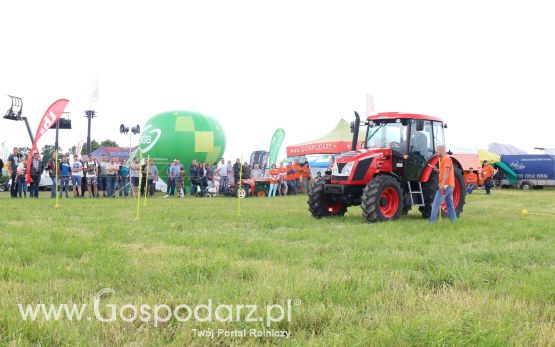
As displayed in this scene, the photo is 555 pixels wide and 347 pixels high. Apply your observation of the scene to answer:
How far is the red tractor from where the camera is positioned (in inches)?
408

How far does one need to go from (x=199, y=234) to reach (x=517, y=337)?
5128 millimetres

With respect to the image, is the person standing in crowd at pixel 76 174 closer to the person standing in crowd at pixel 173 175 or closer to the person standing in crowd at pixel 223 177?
the person standing in crowd at pixel 173 175

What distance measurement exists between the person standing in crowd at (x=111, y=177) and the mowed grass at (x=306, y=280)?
11.2 m

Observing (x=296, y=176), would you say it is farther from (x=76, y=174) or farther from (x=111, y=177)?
(x=76, y=174)

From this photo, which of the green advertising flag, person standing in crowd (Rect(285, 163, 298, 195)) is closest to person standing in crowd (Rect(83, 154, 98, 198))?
person standing in crowd (Rect(285, 163, 298, 195))

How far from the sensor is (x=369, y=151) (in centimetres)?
1064

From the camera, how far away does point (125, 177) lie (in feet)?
66.5

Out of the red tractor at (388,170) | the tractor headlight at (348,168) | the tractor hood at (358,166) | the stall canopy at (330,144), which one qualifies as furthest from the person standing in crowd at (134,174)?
the stall canopy at (330,144)

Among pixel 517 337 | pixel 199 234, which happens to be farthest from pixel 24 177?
pixel 517 337

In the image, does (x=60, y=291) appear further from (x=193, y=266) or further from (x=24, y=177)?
(x=24, y=177)

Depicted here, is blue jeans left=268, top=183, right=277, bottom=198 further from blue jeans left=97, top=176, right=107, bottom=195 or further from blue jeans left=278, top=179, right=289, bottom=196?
blue jeans left=97, top=176, right=107, bottom=195

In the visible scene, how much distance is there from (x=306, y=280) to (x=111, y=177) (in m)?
16.4

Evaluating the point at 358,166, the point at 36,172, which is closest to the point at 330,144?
the point at 36,172

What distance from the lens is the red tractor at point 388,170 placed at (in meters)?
10.4
